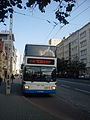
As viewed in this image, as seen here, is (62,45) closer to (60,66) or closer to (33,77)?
(60,66)

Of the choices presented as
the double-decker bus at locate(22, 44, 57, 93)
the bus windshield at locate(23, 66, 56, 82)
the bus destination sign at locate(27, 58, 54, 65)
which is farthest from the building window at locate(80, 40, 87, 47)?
the bus windshield at locate(23, 66, 56, 82)

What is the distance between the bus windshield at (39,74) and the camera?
1664 cm

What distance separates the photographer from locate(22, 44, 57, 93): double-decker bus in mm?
16625

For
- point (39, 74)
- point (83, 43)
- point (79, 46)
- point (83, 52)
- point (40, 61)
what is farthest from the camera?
point (79, 46)

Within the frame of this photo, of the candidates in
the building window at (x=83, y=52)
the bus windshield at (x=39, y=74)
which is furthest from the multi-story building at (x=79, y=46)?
the bus windshield at (x=39, y=74)

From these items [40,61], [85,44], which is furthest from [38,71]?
[85,44]

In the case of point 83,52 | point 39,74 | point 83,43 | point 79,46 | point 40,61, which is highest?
point 83,43

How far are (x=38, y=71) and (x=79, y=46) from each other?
81.5 metres

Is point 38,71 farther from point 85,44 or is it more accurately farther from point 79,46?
point 79,46

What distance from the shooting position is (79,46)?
96812 mm

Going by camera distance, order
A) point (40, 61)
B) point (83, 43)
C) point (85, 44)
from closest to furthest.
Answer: point (40, 61) → point (85, 44) → point (83, 43)

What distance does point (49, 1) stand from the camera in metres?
7.40

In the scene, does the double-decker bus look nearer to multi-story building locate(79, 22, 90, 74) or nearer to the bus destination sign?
the bus destination sign

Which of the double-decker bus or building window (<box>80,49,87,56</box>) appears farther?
building window (<box>80,49,87,56</box>)
